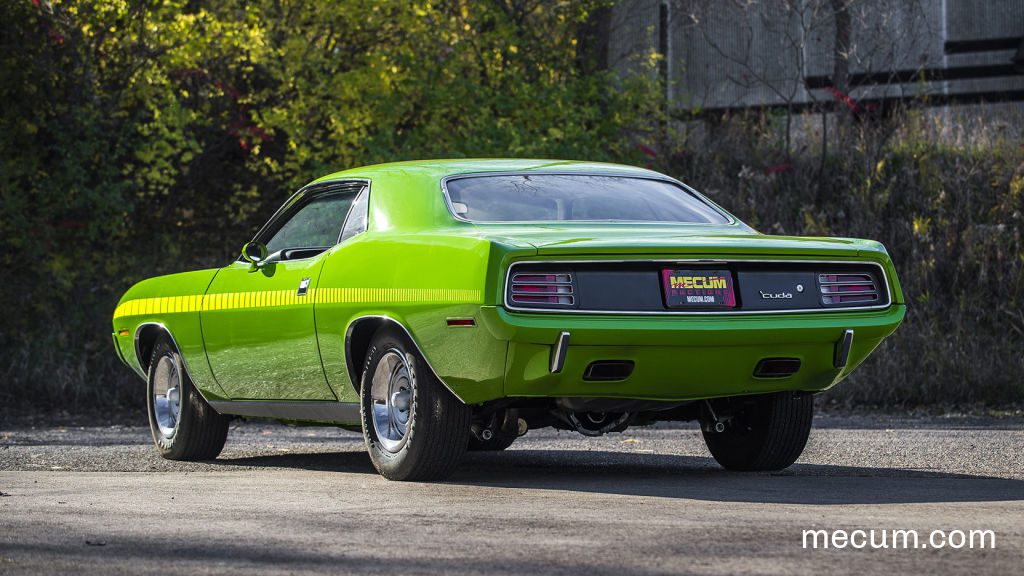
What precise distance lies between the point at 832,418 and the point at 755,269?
683 cm

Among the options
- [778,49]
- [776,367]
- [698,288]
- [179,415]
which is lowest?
[179,415]

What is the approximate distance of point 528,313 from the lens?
22.5ft

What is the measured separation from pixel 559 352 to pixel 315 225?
223cm

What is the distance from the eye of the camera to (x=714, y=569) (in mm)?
4840

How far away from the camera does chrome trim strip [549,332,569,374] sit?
271 inches

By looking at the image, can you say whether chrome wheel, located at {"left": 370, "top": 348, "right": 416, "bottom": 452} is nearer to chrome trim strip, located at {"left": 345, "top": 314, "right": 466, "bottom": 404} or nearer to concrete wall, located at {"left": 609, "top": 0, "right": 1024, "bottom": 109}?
chrome trim strip, located at {"left": 345, "top": 314, "right": 466, "bottom": 404}

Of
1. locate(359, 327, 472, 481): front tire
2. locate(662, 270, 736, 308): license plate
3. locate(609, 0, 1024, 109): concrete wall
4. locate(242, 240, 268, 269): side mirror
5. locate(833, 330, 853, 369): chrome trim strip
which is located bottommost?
locate(359, 327, 472, 481): front tire


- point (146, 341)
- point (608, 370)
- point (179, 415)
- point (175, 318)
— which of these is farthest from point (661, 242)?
point (146, 341)

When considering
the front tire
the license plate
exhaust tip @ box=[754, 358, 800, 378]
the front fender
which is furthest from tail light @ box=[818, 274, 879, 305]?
the front fender

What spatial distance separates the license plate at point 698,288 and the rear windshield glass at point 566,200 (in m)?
0.85

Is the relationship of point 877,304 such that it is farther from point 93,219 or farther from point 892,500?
point 93,219

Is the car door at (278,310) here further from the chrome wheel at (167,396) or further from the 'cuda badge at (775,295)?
the 'cuda badge at (775,295)

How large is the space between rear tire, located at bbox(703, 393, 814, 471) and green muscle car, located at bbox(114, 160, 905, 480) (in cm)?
1

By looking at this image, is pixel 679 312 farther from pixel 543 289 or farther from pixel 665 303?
pixel 543 289
